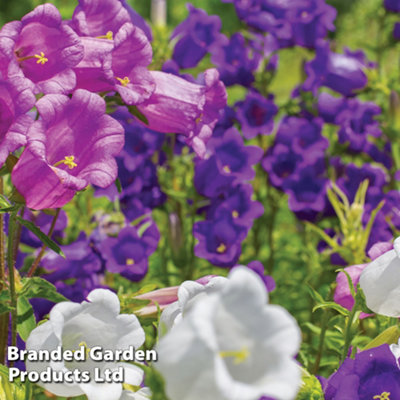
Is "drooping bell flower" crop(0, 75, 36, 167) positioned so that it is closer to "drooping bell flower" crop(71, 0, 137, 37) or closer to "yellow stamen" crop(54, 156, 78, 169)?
"yellow stamen" crop(54, 156, 78, 169)

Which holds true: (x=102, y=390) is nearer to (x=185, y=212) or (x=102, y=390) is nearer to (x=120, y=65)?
(x=120, y=65)

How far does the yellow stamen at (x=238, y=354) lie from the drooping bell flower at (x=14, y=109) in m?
0.48

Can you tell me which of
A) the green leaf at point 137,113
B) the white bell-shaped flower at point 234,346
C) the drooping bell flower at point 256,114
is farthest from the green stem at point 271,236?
the white bell-shaped flower at point 234,346

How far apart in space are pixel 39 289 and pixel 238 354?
0.57m

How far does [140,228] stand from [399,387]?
0.93m

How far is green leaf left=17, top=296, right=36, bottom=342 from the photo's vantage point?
3.59 feet

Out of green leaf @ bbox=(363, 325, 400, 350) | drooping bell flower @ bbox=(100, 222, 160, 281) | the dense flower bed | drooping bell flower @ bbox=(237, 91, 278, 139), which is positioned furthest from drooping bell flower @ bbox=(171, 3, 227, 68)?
green leaf @ bbox=(363, 325, 400, 350)

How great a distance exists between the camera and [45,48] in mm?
1036

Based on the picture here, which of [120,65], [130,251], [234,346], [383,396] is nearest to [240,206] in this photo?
[130,251]

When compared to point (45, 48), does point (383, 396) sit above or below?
below

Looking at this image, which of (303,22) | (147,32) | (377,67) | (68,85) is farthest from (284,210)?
(68,85)

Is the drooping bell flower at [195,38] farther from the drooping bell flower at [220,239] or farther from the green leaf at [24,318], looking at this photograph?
the green leaf at [24,318]

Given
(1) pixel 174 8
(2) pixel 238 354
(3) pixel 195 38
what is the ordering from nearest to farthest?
1. (2) pixel 238 354
2. (3) pixel 195 38
3. (1) pixel 174 8

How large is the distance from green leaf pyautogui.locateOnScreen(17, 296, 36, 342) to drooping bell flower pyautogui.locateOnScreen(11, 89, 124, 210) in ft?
0.66
